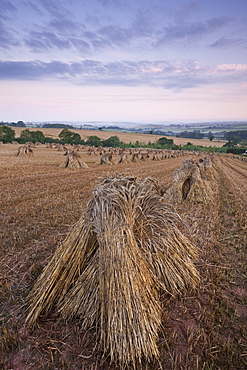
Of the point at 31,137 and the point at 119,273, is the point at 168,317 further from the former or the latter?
the point at 31,137

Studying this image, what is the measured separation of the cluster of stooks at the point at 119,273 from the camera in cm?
212

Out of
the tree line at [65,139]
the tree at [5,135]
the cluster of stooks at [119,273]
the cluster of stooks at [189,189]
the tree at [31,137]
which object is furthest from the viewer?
the tree at [31,137]

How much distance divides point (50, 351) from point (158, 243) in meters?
1.70

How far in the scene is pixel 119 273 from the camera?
226cm

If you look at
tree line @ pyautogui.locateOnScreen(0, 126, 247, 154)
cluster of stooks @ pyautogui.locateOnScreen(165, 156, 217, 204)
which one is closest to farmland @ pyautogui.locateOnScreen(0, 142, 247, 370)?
cluster of stooks @ pyautogui.locateOnScreen(165, 156, 217, 204)

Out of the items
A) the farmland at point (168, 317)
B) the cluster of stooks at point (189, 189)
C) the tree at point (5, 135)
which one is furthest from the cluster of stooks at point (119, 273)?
the tree at point (5, 135)

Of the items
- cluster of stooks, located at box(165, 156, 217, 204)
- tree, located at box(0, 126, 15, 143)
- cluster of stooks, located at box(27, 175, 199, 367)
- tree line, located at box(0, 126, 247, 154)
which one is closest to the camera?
Answer: cluster of stooks, located at box(27, 175, 199, 367)

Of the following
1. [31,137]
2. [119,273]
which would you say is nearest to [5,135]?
[31,137]

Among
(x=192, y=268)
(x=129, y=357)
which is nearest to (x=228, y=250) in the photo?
(x=192, y=268)

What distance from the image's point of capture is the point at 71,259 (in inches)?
107

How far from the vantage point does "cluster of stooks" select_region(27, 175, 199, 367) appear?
2.12 meters

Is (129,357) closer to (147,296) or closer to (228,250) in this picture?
(147,296)

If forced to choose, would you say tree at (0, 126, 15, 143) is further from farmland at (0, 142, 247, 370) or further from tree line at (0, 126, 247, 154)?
farmland at (0, 142, 247, 370)

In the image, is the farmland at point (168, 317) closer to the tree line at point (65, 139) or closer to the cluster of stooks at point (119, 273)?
the cluster of stooks at point (119, 273)
